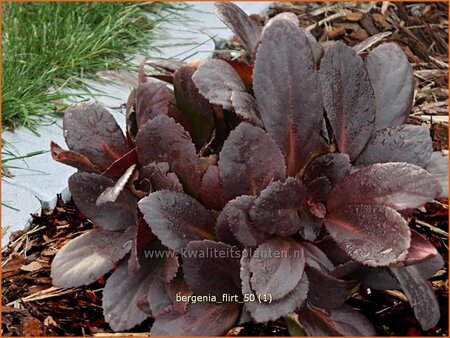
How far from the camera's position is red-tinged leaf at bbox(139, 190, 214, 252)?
66.8 inches

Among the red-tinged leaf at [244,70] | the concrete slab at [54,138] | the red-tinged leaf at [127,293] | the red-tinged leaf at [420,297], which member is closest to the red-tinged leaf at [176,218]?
the red-tinged leaf at [127,293]

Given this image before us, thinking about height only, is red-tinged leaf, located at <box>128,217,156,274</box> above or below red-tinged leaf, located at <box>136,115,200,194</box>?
below

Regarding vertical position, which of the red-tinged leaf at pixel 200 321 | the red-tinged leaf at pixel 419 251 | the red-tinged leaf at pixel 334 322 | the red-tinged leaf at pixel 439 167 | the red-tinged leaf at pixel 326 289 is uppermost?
the red-tinged leaf at pixel 439 167

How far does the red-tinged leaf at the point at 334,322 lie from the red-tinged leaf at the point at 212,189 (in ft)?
1.07

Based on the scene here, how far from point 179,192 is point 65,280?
360mm

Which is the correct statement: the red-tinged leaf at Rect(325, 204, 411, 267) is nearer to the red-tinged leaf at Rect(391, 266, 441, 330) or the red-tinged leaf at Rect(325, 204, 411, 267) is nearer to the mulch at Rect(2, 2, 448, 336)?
the red-tinged leaf at Rect(391, 266, 441, 330)

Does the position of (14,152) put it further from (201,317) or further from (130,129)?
(201,317)

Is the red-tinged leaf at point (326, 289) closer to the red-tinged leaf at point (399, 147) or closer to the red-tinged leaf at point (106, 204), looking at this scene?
the red-tinged leaf at point (399, 147)

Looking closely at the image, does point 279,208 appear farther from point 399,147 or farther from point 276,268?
point 399,147

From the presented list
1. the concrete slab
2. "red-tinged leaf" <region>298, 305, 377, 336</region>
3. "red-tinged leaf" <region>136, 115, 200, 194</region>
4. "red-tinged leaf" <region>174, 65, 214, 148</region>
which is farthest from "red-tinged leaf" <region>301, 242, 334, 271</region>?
the concrete slab

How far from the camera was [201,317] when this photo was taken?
1.75 meters

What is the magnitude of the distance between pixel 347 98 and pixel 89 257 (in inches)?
30.0

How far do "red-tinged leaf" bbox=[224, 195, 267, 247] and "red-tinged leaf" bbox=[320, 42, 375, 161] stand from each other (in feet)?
1.11

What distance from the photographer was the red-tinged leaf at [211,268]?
5.60 feet
